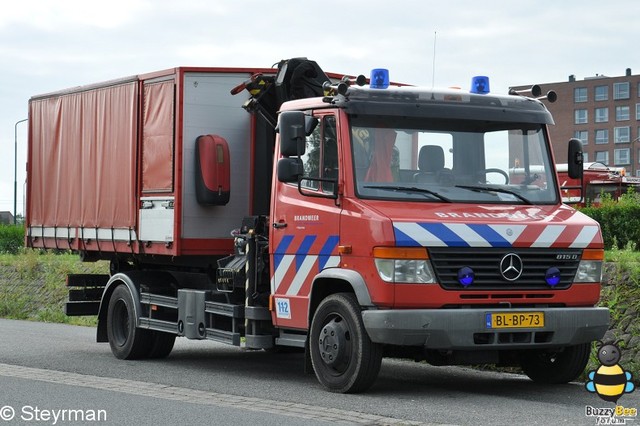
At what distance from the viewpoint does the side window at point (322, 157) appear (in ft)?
36.7

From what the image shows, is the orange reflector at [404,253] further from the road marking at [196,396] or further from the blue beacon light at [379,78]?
the blue beacon light at [379,78]

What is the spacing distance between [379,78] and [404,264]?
201 cm

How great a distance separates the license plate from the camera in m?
10.5

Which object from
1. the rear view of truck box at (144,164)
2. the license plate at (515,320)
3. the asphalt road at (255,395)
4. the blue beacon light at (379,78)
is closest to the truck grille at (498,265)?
the license plate at (515,320)

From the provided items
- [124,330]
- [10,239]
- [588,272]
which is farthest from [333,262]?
[10,239]

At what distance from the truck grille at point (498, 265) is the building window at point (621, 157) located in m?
110

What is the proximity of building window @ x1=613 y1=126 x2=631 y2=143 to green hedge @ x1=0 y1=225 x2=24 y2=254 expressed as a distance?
85071 mm

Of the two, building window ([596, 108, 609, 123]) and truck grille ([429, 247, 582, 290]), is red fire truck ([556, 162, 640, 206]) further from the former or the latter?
building window ([596, 108, 609, 123])

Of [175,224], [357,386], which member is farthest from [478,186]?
[175,224]

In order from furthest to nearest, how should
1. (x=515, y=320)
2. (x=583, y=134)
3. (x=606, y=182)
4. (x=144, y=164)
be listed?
1. (x=583, y=134)
2. (x=606, y=182)
3. (x=144, y=164)
4. (x=515, y=320)

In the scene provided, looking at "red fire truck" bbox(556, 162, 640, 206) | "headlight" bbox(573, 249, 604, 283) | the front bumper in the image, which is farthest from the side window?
"red fire truck" bbox(556, 162, 640, 206)

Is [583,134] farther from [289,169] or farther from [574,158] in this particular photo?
[289,169]

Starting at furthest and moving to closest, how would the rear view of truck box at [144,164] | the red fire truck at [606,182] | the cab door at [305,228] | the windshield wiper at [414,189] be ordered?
the red fire truck at [606,182], the rear view of truck box at [144,164], the cab door at [305,228], the windshield wiper at [414,189]

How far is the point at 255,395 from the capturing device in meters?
11.0
